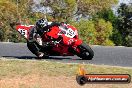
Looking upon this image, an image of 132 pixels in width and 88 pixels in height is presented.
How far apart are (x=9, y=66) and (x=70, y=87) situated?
9.32ft

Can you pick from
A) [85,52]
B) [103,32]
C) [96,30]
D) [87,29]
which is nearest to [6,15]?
[87,29]

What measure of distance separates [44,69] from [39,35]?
323cm

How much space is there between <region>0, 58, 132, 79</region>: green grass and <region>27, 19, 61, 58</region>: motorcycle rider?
5.75ft

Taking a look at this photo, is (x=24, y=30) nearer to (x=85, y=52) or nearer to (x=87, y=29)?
(x=85, y=52)

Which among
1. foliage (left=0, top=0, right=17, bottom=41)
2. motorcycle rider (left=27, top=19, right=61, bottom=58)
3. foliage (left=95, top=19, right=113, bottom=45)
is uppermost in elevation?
motorcycle rider (left=27, top=19, right=61, bottom=58)

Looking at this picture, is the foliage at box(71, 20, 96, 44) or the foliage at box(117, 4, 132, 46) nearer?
the foliage at box(71, 20, 96, 44)

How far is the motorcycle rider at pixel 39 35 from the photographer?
1408 cm

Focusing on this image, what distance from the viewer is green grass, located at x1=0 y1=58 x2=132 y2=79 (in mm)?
10483

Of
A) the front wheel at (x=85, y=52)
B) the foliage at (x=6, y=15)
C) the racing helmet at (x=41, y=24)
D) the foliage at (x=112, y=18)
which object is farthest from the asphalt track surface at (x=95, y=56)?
the foliage at (x=112, y=18)

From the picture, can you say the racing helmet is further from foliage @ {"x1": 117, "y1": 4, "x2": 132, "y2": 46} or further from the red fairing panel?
foliage @ {"x1": 117, "y1": 4, "x2": 132, "y2": 46}

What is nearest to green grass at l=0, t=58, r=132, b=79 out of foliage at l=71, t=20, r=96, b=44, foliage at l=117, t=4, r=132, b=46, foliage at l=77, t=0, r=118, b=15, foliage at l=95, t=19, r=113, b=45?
foliage at l=71, t=20, r=96, b=44

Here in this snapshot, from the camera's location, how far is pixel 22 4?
42.5 meters

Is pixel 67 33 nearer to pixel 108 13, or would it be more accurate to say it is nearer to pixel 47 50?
pixel 47 50

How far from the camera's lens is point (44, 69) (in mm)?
11062
